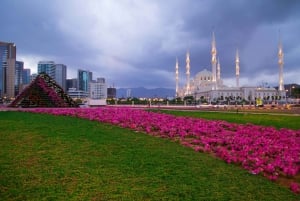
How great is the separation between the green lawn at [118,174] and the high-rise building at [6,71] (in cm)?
17520

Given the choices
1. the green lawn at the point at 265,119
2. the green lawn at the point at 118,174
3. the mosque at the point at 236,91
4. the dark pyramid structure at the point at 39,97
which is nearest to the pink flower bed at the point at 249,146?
the green lawn at the point at 118,174

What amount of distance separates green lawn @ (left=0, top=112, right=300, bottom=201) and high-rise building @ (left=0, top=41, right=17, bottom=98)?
175 metres

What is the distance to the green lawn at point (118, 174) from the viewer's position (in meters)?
5.62

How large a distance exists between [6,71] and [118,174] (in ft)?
621

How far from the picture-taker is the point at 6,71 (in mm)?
175125

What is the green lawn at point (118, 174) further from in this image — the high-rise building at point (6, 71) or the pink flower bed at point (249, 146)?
the high-rise building at point (6, 71)

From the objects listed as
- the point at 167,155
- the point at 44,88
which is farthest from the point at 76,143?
the point at 44,88

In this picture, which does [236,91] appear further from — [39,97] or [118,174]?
[118,174]

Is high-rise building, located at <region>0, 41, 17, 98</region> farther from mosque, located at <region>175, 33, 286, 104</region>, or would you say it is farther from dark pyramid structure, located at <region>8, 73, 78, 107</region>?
dark pyramid structure, located at <region>8, 73, 78, 107</region>

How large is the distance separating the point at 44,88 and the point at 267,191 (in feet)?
106

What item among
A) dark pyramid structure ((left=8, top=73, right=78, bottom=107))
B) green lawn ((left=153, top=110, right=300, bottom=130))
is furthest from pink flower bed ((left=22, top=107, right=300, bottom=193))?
dark pyramid structure ((left=8, top=73, right=78, bottom=107))

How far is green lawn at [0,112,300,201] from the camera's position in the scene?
5617 millimetres

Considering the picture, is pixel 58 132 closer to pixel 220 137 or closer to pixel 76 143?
pixel 76 143

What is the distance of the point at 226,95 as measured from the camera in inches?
5143
